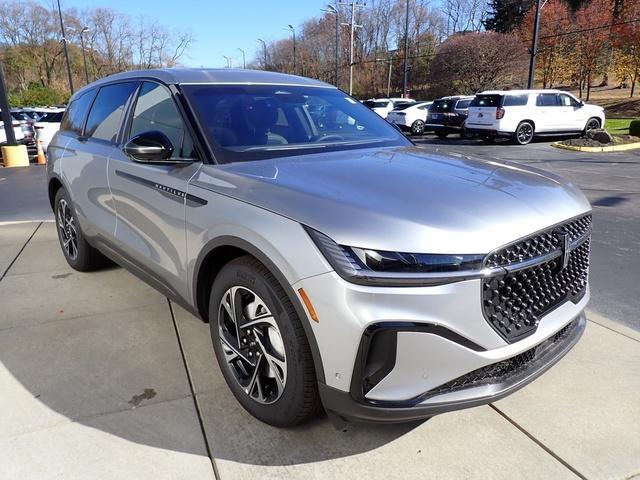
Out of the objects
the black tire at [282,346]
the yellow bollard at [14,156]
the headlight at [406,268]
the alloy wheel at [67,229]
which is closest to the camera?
the headlight at [406,268]

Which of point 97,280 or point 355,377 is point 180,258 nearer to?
point 355,377

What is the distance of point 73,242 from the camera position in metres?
4.89

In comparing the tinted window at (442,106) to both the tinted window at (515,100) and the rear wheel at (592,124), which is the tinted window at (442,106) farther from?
the rear wheel at (592,124)

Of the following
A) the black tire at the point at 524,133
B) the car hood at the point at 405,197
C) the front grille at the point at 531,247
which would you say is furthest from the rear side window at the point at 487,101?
the front grille at the point at 531,247

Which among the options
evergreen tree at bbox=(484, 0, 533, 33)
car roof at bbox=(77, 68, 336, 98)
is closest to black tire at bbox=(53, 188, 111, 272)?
car roof at bbox=(77, 68, 336, 98)

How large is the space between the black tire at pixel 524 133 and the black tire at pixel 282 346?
17112mm

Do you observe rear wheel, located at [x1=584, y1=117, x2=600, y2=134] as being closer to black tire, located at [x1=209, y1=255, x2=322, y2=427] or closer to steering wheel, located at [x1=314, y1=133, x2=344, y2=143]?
steering wheel, located at [x1=314, y1=133, x2=344, y2=143]

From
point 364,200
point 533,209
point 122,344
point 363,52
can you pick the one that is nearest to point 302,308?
point 364,200

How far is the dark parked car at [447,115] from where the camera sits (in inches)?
819

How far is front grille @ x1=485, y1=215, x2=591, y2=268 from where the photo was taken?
2.03 metres

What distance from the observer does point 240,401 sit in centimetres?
270

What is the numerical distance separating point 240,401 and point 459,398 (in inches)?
47.3

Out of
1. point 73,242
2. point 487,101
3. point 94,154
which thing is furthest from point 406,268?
point 487,101

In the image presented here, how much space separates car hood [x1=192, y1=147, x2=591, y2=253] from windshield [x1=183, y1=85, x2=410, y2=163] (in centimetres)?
24
